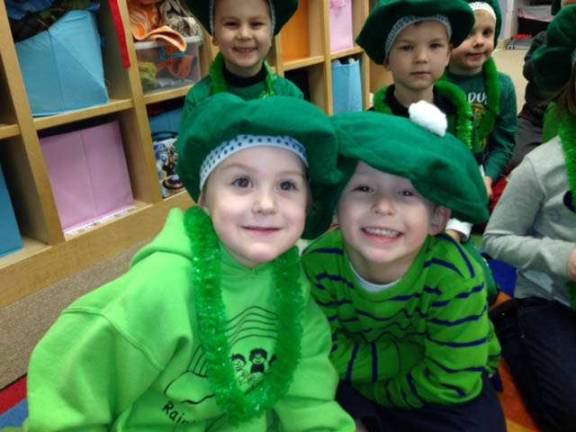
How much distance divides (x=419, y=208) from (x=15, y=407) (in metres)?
1.02

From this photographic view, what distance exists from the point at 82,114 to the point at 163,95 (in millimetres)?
321

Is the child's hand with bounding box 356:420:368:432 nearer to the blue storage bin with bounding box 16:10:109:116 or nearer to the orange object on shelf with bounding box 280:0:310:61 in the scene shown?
the blue storage bin with bounding box 16:10:109:116

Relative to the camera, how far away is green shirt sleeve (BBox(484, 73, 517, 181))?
184 cm

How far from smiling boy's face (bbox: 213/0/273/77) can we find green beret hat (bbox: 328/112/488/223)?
89 cm

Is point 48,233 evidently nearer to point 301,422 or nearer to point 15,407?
point 15,407

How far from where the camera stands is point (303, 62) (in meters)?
2.38

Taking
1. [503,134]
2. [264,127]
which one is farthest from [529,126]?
[264,127]

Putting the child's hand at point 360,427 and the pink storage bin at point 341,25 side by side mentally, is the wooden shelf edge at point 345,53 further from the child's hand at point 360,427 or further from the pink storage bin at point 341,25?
the child's hand at point 360,427

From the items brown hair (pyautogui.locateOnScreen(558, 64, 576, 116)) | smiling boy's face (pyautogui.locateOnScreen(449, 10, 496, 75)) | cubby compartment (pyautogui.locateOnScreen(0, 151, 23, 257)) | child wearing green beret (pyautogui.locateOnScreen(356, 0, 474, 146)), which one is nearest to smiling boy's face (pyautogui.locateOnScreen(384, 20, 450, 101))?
child wearing green beret (pyautogui.locateOnScreen(356, 0, 474, 146))

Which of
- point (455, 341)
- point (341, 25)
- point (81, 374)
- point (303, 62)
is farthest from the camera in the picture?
point (341, 25)

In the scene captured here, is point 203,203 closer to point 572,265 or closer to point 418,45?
point 572,265

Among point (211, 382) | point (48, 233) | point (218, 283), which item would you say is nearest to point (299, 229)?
point (218, 283)

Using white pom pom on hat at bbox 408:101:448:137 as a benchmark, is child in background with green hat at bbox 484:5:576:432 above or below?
below

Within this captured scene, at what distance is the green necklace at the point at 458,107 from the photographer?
1.56 m
